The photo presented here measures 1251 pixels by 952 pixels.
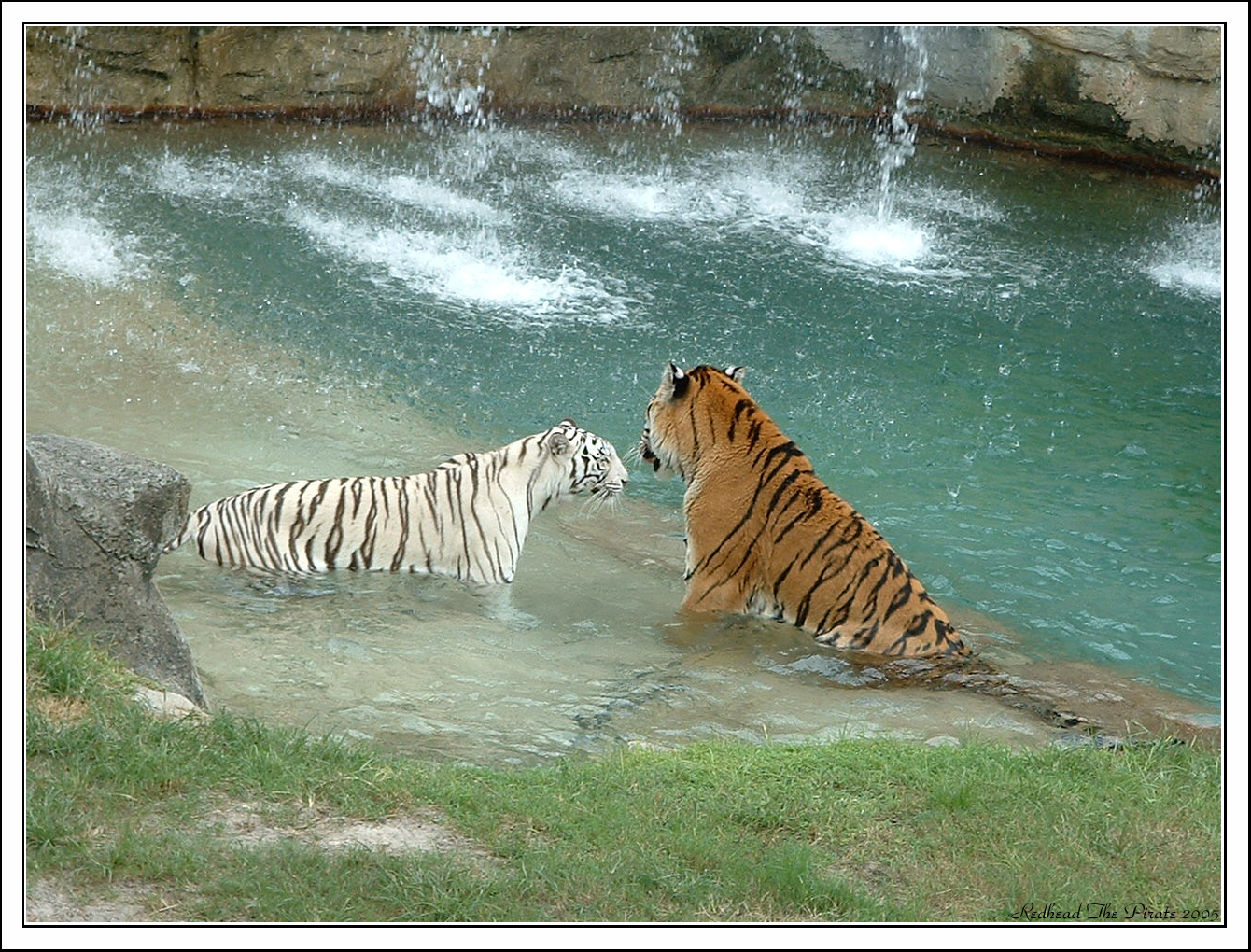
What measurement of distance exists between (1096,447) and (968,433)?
2.44 ft

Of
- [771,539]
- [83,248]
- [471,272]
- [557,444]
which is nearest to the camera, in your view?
[771,539]

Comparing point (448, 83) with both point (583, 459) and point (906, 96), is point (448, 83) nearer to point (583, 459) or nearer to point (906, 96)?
point (906, 96)

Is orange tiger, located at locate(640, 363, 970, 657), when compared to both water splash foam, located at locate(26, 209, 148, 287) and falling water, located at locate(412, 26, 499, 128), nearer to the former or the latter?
water splash foam, located at locate(26, 209, 148, 287)

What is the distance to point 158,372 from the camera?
339 inches

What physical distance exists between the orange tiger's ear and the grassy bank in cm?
214

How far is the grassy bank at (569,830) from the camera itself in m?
3.32

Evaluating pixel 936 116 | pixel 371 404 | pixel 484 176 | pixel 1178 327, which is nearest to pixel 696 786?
pixel 371 404

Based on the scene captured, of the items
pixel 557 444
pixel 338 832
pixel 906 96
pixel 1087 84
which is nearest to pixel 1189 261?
pixel 1087 84

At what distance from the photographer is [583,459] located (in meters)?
6.49

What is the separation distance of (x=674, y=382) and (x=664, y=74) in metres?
8.22

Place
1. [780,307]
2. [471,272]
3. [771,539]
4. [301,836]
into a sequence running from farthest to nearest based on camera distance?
1. [471,272]
2. [780,307]
3. [771,539]
4. [301,836]


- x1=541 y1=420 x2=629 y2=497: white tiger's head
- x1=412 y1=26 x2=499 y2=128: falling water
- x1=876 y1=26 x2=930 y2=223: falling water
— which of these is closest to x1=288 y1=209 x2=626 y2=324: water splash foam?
x1=412 y1=26 x2=499 y2=128: falling water

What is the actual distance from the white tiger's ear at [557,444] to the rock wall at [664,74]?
765cm

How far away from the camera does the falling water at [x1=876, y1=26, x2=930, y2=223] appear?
13.4m
